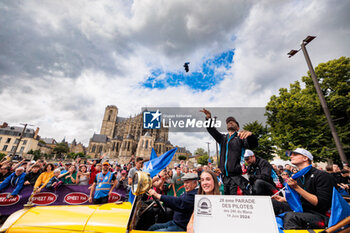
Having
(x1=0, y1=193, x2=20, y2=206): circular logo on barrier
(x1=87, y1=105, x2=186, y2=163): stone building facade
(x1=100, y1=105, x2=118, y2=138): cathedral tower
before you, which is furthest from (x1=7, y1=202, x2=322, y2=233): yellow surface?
(x1=100, y1=105, x2=118, y2=138): cathedral tower

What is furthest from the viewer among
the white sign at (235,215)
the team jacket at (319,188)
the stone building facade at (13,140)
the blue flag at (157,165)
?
the stone building facade at (13,140)

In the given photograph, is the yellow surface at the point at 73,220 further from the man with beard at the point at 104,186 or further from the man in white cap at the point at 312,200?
the man with beard at the point at 104,186

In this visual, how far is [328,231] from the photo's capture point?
4.86ft

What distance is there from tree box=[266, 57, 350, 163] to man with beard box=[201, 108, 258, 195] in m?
13.3

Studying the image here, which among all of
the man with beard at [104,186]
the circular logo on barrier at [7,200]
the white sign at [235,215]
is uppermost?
the white sign at [235,215]

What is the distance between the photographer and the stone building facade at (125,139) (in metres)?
52.0

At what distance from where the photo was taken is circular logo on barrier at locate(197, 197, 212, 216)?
1475 millimetres

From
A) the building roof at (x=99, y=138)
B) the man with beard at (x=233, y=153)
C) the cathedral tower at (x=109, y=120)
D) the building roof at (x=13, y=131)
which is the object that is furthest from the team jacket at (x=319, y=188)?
the building roof at (x=13, y=131)

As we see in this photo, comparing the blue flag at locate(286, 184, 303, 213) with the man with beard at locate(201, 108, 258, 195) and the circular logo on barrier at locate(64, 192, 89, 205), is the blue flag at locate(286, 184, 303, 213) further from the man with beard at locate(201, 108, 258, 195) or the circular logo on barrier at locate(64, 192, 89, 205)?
the circular logo on barrier at locate(64, 192, 89, 205)

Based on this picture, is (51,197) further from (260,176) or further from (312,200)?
(312,200)

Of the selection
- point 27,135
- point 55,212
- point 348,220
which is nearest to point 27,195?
point 55,212

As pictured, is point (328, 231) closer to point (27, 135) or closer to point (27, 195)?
point (27, 195)

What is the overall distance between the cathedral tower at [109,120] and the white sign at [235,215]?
257 feet

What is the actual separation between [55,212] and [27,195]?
545cm
